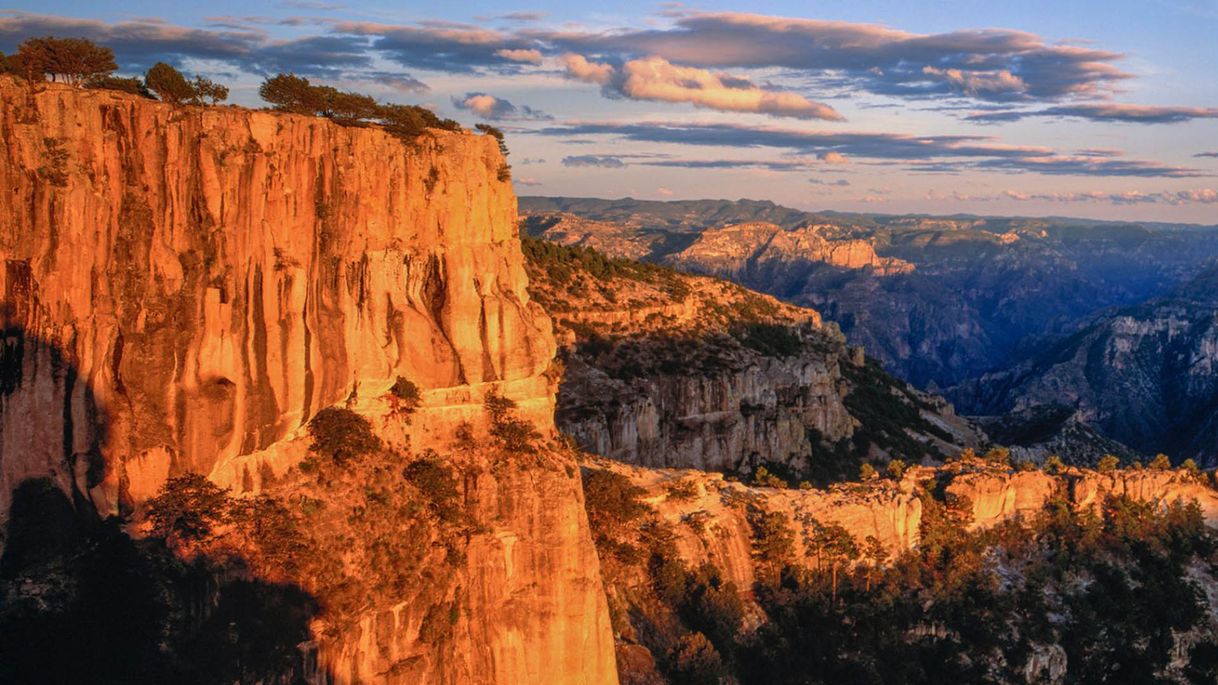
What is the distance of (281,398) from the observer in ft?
94.4

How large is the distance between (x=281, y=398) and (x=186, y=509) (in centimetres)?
349

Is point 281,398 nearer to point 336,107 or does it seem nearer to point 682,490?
point 336,107

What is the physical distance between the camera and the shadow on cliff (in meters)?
24.9

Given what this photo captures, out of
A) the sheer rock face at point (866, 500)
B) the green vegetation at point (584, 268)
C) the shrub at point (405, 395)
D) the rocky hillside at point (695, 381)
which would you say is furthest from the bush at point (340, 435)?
the green vegetation at point (584, 268)

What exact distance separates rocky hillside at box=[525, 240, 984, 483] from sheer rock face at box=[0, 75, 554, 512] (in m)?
30.0

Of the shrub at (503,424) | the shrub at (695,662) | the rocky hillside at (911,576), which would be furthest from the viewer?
the rocky hillside at (911,576)

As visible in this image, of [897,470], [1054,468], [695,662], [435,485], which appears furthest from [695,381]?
[435,485]

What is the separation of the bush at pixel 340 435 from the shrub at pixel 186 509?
332cm

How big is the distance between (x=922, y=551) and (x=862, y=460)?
44728 mm

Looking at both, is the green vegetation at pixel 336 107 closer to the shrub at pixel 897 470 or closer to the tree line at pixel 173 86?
the tree line at pixel 173 86

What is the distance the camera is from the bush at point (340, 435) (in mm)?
30359

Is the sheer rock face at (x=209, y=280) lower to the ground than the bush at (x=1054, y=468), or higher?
higher

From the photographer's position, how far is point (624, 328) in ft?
261

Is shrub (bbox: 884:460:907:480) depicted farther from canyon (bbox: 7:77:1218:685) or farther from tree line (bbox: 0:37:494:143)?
tree line (bbox: 0:37:494:143)
